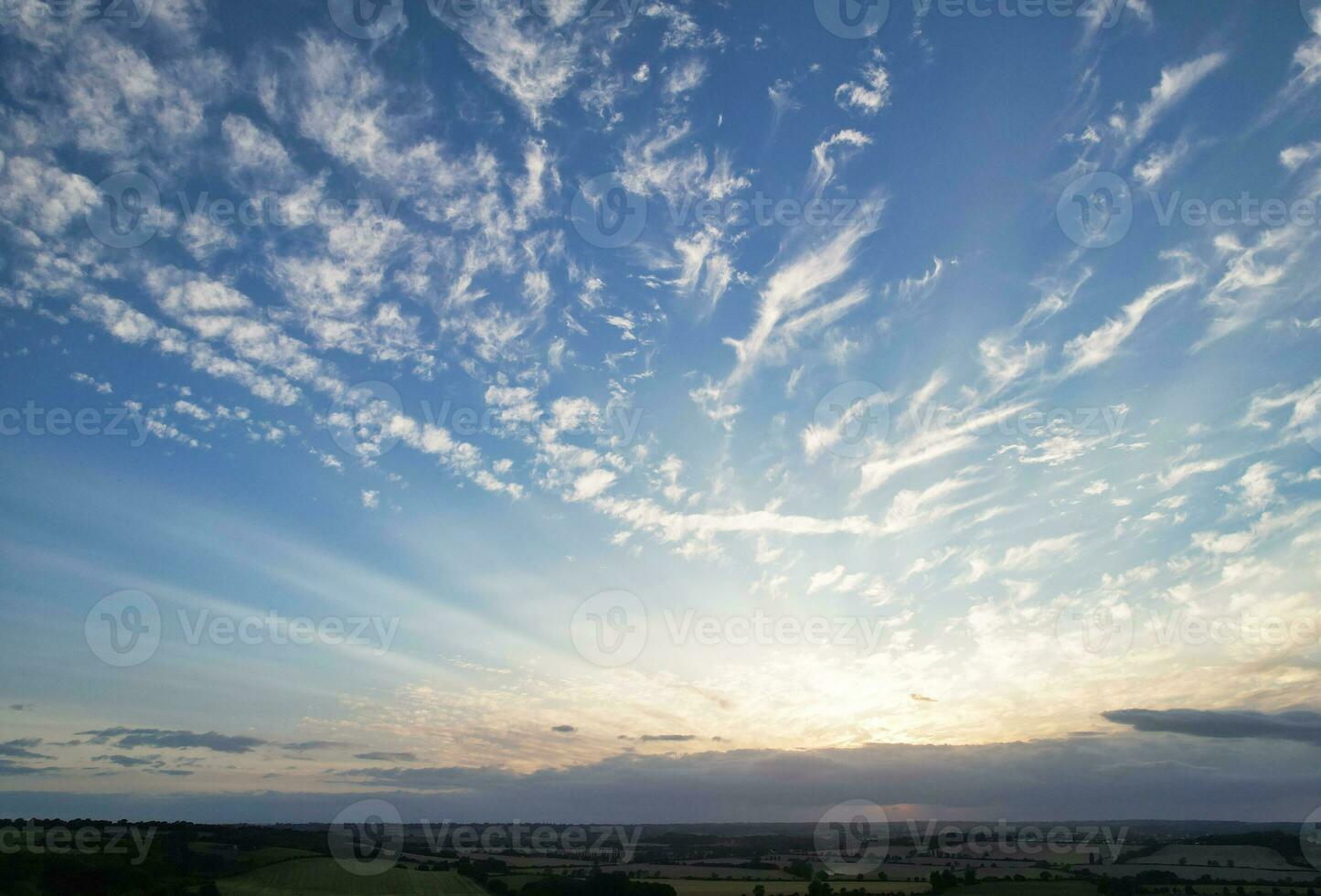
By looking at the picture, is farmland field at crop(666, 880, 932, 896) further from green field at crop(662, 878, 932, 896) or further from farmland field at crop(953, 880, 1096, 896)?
farmland field at crop(953, 880, 1096, 896)

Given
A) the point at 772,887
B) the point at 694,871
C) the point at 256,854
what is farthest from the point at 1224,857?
the point at 256,854

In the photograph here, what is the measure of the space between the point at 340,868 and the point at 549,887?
126 feet

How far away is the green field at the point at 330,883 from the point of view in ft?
315

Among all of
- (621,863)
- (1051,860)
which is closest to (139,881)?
(621,863)

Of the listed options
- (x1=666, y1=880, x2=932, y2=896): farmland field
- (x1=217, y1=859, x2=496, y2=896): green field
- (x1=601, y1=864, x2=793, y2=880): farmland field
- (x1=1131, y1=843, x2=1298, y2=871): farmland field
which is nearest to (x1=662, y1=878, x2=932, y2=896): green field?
(x1=666, y1=880, x2=932, y2=896): farmland field

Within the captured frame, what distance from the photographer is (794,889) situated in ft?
404

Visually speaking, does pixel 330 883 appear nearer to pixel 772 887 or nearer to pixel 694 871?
pixel 772 887

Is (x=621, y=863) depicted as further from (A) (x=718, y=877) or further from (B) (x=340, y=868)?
(B) (x=340, y=868)

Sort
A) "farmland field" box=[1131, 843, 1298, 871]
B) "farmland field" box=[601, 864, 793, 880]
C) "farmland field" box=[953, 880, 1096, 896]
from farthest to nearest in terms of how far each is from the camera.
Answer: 1. "farmland field" box=[1131, 843, 1298, 871]
2. "farmland field" box=[601, 864, 793, 880]
3. "farmland field" box=[953, 880, 1096, 896]

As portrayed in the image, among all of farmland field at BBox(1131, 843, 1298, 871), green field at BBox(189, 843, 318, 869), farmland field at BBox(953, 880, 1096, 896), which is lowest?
farmland field at BBox(1131, 843, 1298, 871)

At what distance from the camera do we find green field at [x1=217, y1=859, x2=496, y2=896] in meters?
95.9

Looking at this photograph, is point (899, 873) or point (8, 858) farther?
point (899, 873)

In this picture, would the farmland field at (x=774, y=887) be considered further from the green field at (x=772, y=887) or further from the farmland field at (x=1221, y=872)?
the farmland field at (x=1221, y=872)

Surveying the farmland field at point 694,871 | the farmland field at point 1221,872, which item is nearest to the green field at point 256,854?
the farmland field at point 694,871
